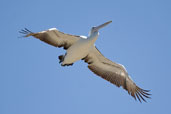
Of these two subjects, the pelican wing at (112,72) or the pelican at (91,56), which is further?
the pelican wing at (112,72)

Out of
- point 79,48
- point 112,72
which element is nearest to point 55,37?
point 79,48

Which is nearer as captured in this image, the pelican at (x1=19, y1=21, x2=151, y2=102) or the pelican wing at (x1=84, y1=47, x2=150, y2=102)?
the pelican at (x1=19, y1=21, x2=151, y2=102)

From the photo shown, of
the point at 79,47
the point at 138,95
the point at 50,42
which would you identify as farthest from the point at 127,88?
the point at 50,42

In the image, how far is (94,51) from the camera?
14789 mm

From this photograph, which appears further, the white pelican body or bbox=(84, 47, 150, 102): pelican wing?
bbox=(84, 47, 150, 102): pelican wing

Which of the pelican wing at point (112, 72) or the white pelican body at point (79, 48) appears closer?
the white pelican body at point (79, 48)

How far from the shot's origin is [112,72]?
15484 mm

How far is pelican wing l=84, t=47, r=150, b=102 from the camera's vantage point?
14.9 m

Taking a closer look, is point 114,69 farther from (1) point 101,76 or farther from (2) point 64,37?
(2) point 64,37

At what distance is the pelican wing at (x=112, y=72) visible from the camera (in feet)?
49.0

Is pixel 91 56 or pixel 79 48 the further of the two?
A: pixel 91 56

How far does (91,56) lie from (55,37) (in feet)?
6.02

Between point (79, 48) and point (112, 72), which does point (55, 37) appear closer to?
point (79, 48)

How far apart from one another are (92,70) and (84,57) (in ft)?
2.35
